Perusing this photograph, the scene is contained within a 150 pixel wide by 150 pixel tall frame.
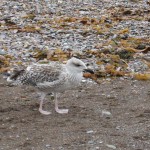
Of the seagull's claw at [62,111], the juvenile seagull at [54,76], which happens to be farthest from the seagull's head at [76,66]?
the seagull's claw at [62,111]

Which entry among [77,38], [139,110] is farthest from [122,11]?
[139,110]

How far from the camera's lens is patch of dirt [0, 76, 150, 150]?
786 centimetres

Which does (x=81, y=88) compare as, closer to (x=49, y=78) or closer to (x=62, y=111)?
(x=62, y=111)

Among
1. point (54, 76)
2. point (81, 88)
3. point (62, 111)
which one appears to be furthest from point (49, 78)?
point (81, 88)

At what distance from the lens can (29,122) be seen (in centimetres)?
877

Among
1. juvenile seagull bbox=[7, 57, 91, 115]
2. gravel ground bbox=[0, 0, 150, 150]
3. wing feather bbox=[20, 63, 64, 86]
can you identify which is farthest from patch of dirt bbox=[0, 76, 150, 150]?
wing feather bbox=[20, 63, 64, 86]

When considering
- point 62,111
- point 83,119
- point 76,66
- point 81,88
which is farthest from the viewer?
point 81,88

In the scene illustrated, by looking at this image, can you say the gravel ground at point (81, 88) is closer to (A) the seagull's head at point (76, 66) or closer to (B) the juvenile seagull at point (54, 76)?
(B) the juvenile seagull at point (54, 76)

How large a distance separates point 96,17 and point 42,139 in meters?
10.2

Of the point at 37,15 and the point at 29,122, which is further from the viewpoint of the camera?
the point at 37,15

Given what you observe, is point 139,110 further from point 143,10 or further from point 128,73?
point 143,10

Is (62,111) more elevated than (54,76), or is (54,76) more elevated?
(54,76)

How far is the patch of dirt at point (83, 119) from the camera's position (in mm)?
7855

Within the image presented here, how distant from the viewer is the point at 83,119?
352 inches
